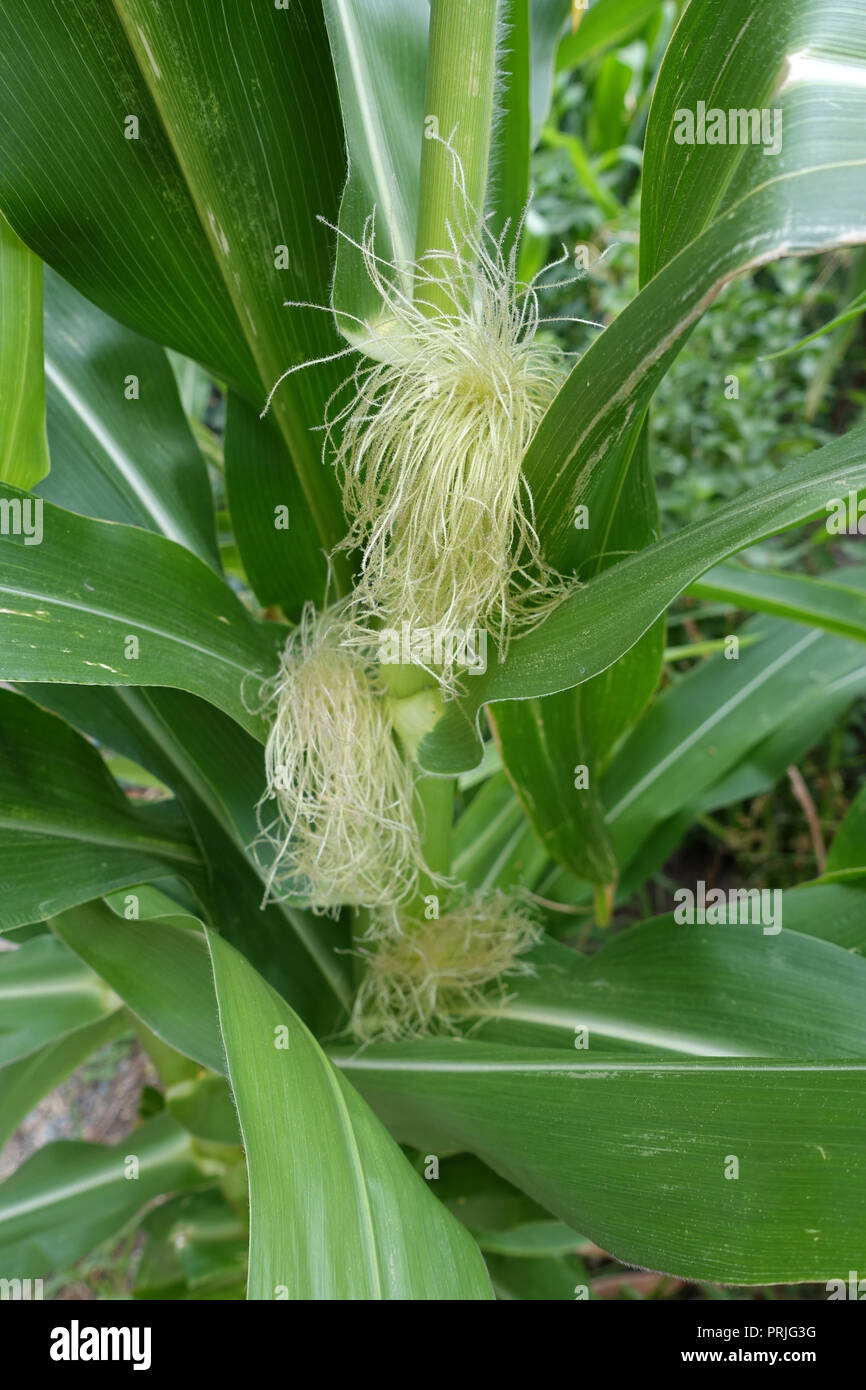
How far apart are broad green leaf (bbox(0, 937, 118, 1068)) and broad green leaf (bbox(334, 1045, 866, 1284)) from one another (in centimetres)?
38

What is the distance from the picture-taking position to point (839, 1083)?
1.38 ft

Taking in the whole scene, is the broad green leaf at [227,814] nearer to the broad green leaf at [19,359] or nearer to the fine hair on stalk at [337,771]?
the fine hair on stalk at [337,771]

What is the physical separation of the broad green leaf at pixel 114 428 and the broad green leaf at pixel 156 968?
0.28m

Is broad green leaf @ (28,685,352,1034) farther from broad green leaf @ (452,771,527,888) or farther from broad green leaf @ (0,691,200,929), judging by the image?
broad green leaf @ (452,771,527,888)

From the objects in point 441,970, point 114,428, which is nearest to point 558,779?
point 441,970

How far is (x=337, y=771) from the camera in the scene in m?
0.54

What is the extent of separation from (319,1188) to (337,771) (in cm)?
22

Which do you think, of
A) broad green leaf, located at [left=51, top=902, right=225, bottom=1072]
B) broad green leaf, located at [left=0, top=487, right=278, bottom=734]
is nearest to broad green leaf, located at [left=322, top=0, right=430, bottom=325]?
broad green leaf, located at [left=0, top=487, right=278, bottom=734]

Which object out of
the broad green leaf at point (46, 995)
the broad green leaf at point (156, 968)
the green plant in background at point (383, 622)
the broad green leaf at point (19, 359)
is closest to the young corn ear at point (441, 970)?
the green plant in background at point (383, 622)

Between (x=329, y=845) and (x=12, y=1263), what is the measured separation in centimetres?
53

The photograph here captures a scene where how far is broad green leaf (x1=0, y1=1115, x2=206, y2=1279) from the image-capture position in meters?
0.79

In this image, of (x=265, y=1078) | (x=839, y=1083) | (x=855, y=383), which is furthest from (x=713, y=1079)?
(x=855, y=383)

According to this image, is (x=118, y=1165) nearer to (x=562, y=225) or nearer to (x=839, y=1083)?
(x=839, y=1083)

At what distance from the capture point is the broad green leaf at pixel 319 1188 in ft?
1.17
